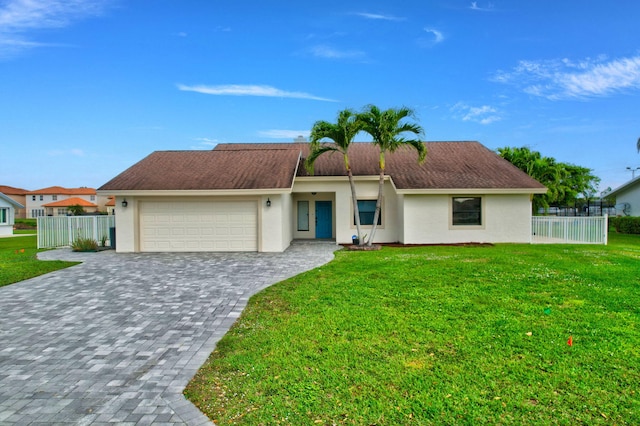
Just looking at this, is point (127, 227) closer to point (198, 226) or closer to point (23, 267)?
point (198, 226)

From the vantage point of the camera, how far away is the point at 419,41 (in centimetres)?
1531

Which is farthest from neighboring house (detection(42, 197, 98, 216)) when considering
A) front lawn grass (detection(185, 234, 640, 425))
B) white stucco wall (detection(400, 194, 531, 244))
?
front lawn grass (detection(185, 234, 640, 425))

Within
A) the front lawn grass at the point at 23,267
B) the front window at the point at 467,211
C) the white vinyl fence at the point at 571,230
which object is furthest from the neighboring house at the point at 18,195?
the white vinyl fence at the point at 571,230

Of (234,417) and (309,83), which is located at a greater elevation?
(309,83)

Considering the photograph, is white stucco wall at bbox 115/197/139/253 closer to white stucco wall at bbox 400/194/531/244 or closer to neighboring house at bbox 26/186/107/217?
white stucco wall at bbox 400/194/531/244

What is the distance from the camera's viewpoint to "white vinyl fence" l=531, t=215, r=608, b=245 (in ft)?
51.1

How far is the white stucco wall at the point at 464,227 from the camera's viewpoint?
15414 mm

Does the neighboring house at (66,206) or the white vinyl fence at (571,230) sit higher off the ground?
the neighboring house at (66,206)

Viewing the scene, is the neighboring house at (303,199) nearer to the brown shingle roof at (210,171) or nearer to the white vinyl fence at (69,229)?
the brown shingle roof at (210,171)

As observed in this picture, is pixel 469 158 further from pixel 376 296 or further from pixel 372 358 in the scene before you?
pixel 372 358

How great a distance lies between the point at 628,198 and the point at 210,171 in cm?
3285

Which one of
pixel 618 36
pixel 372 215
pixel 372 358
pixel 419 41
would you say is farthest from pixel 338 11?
pixel 372 358

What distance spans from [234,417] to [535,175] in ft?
99.0

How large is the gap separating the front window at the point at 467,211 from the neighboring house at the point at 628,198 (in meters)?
A: 20.0
